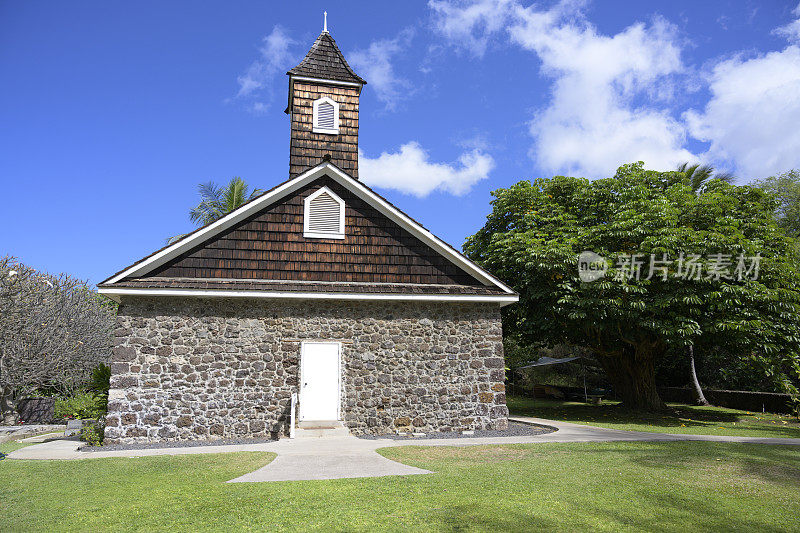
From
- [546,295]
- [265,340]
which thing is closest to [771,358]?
[546,295]

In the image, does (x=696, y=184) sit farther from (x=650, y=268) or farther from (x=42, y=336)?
(x=42, y=336)

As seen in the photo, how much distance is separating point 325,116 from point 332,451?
1026cm

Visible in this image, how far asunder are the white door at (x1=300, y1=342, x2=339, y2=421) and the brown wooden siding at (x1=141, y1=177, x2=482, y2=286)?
1.77m

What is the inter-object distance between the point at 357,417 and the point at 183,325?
4.62m

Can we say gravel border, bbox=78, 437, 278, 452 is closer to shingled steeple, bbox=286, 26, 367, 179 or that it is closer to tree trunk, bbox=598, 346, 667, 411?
shingled steeple, bbox=286, 26, 367, 179

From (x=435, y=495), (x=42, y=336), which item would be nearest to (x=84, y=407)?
(x=42, y=336)

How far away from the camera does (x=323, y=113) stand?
1550 centimetres

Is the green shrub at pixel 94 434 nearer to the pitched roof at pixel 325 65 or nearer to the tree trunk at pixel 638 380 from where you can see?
the pitched roof at pixel 325 65

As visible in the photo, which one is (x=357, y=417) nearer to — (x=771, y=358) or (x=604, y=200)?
(x=604, y=200)

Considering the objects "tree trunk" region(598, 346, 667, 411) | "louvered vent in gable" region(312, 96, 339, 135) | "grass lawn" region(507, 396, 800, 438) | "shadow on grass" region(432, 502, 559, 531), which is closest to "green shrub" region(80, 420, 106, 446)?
"shadow on grass" region(432, 502, 559, 531)

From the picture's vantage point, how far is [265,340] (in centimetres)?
1179

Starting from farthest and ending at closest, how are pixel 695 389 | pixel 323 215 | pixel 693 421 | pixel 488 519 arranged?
pixel 695 389 → pixel 693 421 → pixel 323 215 → pixel 488 519

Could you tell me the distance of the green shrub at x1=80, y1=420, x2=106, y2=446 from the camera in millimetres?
11031

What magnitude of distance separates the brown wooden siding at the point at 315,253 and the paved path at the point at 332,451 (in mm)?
3934
